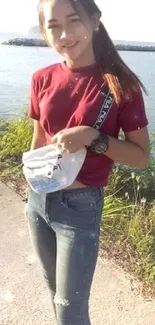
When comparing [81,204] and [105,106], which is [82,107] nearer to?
[105,106]

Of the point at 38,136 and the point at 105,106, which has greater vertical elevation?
the point at 105,106

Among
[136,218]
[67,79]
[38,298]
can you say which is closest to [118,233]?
[136,218]

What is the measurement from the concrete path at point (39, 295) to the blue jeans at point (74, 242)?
2.49 feet

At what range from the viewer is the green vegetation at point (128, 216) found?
123 inches

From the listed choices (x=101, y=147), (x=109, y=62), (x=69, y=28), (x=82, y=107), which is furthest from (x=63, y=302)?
(x=69, y=28)

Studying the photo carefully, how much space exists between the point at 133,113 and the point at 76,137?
0.23 m

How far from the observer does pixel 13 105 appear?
9.24 meters

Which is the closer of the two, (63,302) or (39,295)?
(63,302)

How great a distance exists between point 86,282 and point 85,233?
206mm

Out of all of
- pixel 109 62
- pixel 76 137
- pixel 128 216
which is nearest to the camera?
pixel 76 137

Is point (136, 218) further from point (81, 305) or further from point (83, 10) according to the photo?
point (83, 10)

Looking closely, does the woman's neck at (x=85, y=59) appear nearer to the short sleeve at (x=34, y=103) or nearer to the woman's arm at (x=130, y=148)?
the short sleeve at (x=34, y=103)

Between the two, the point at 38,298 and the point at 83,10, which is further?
the point at 38,298

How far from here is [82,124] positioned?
1.81 m
